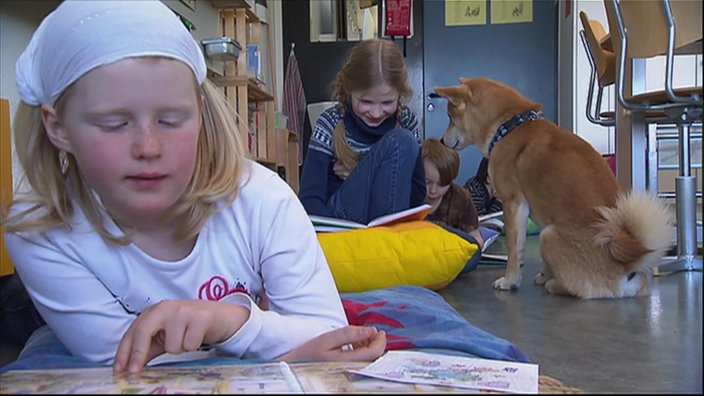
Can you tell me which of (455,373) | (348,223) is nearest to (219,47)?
(348,223)

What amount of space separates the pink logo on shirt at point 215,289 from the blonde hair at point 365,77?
119cm

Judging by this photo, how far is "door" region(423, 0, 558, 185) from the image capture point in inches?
187

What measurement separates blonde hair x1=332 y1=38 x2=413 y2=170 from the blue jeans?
8 cm

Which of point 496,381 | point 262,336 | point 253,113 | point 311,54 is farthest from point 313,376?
point 311,54

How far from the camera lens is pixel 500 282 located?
191cm

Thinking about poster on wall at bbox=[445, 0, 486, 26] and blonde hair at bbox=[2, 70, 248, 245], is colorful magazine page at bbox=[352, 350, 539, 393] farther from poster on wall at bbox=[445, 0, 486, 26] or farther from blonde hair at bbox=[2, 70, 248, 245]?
poster on wall at bbox=[445, 0, 486, 26]

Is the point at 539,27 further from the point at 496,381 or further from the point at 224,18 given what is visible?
the point at 496,381

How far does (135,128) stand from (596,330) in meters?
1.05

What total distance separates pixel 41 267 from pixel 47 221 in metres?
0.05

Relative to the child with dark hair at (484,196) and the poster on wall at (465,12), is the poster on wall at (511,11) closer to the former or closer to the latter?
the poster on wall at (465,12)

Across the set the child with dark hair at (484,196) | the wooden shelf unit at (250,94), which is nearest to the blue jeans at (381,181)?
the wooden shelf unit at (250,94)

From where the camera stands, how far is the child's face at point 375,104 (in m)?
1.95

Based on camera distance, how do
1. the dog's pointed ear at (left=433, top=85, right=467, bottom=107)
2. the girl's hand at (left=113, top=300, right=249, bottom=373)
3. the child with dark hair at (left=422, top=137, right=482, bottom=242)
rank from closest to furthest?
1. the girl's hand at (left=113, top=300, right=249, bottom=373)
2. the dog's pointed ear at (left=433, top=85, right=467, bottom=107)
3. the child with dark hair at (left=422, top=137, right=482, bottom=242)

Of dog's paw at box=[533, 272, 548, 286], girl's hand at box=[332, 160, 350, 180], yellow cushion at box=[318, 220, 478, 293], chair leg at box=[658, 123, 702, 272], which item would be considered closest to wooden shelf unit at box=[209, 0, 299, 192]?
girl's hand at box=[332, 160, 350, 180]
